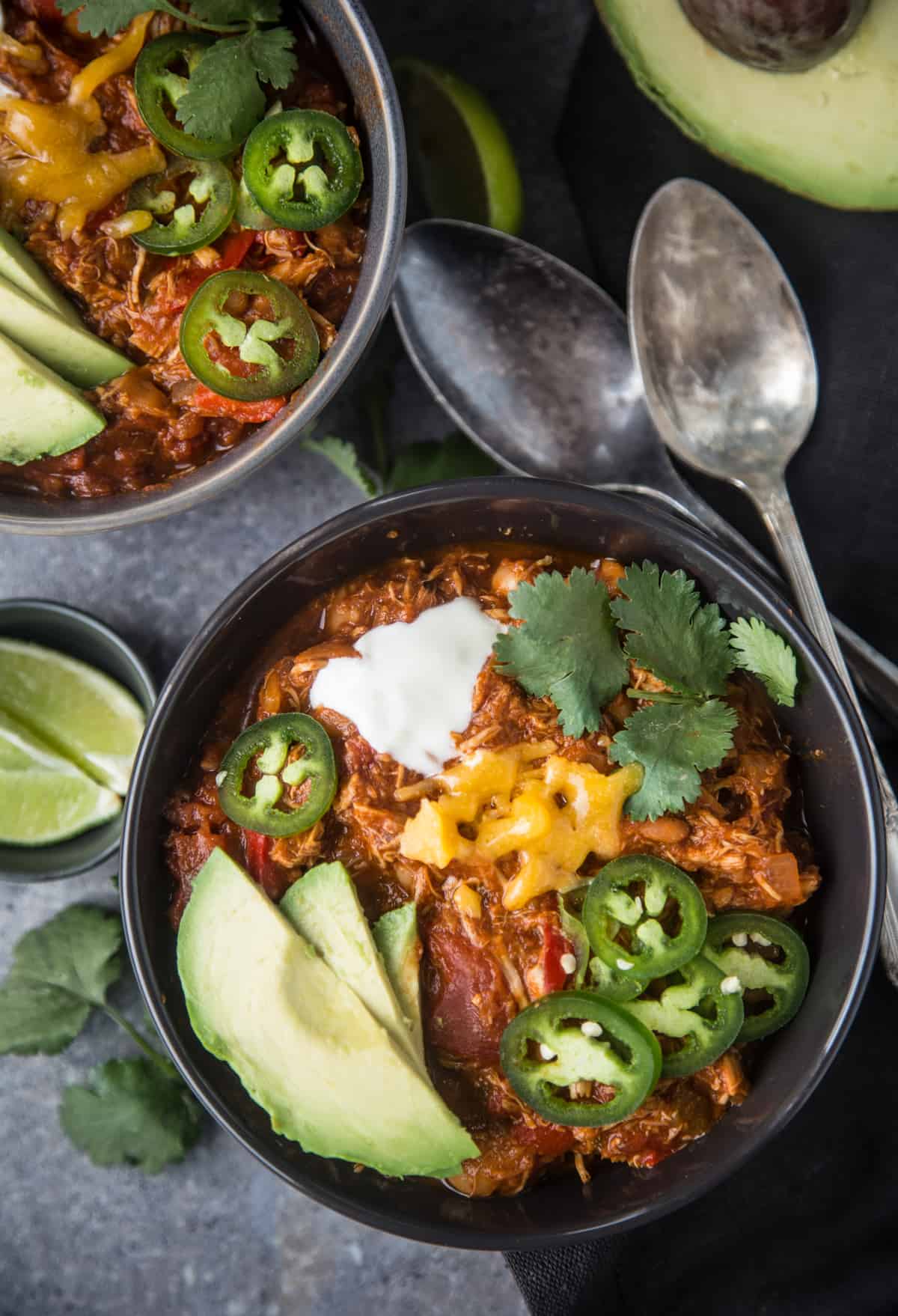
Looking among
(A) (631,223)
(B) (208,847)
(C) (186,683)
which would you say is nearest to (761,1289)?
(B) (208,847)

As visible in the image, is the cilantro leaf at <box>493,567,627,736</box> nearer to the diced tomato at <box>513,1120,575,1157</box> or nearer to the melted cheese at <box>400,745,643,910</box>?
the melted cheese at <box>400,745,643,910</box>

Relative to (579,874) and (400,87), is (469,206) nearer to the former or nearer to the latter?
(400,87)

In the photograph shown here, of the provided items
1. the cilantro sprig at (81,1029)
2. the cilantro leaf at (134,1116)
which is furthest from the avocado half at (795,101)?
the cilantro leaf at (134,1116)

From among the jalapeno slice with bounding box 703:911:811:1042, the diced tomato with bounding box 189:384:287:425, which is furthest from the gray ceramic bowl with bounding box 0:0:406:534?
the jalapeno slice with bounding box 703:911:811:1042

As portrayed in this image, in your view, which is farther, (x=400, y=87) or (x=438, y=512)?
(x=400, y=87)

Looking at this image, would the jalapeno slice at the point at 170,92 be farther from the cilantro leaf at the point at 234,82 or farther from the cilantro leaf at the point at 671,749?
the cilantro leaf at the point at 671,749

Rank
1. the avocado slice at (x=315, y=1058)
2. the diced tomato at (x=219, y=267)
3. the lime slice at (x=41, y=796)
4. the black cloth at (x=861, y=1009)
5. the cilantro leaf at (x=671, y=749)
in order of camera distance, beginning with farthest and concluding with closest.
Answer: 1. the lime slice at (x=41, y=796)
2. the black cloth at (x=861, y=1009)
3. the diced tomato at (x=219, y=267)
4. the cilantro leaf at (x=671, y=749)
5. the avocado slice at (x=315, y=1058)
